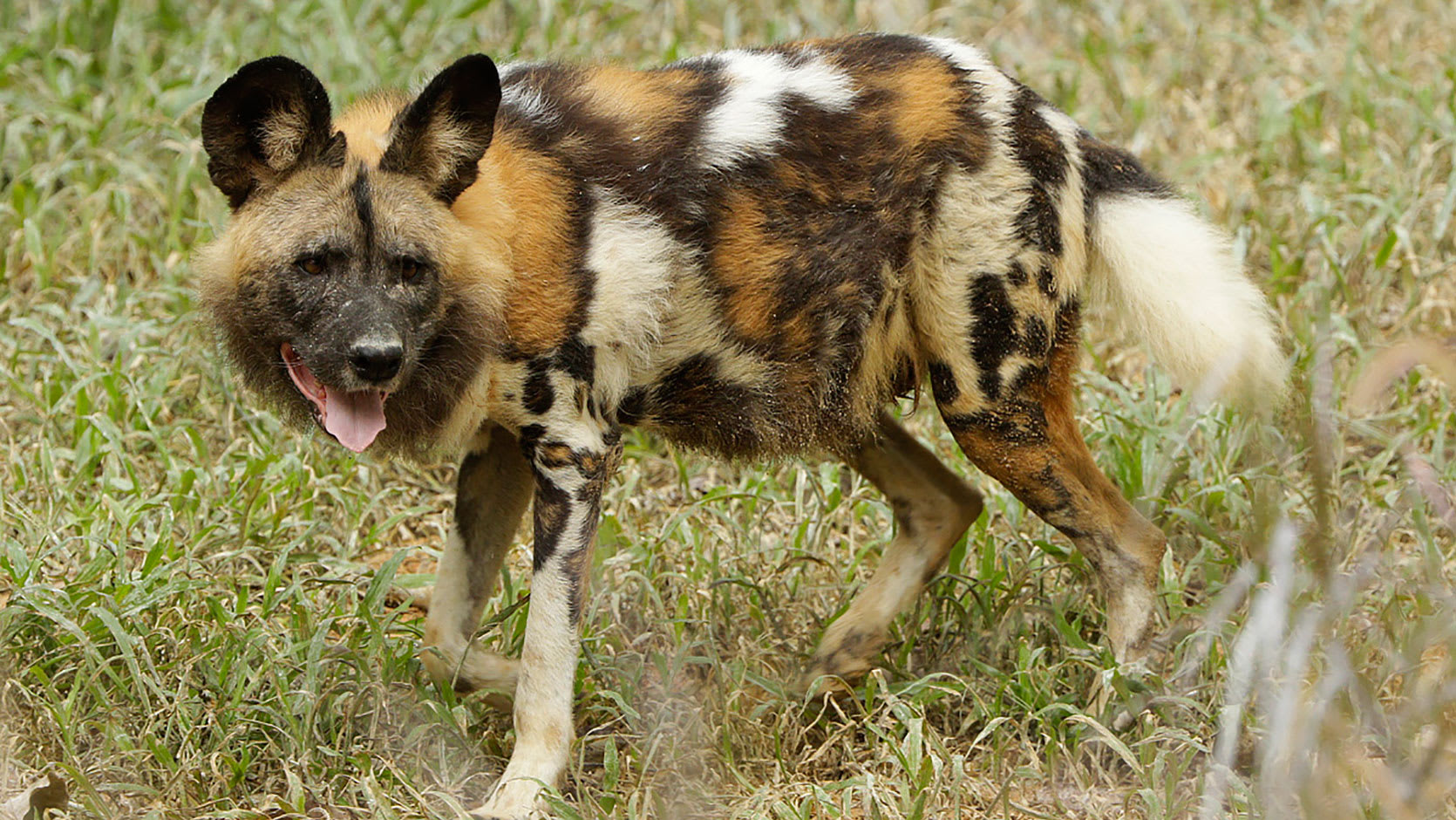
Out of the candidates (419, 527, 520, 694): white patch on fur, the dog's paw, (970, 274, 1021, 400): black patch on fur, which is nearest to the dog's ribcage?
(970, 274, 1021, 400): black patch on fur

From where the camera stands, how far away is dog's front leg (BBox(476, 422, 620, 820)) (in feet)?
11.6

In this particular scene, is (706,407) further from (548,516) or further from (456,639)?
(456,639)

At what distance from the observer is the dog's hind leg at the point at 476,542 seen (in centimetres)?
390

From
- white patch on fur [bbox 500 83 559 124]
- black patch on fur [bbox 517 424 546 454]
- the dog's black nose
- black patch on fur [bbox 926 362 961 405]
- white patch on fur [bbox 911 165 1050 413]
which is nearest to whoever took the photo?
the dog's black nose

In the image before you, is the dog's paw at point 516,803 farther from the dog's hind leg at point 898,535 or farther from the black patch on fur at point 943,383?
the black patch on fur at point 943,383

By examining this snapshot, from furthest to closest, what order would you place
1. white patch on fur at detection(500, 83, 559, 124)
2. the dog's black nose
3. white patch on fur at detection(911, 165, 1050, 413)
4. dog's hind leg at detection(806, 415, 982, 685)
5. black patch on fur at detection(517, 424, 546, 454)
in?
dog's hind leg at detection(806, 415, 982, 685), white patch on fur at detection(911, 165, 1050, 413), white patch on fur at detection(500, 83, 559, 124), black patch on fur at detection(517, 424, 546, 454), the dog's black nose

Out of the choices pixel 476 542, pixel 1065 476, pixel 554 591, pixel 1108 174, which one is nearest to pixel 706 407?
pixel 554 591

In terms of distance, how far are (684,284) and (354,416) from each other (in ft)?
2.53

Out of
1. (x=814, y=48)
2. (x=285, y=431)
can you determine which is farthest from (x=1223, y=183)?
(x=285, y=431)

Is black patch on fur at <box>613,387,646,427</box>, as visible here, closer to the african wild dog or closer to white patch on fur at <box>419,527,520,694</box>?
the african wild dog

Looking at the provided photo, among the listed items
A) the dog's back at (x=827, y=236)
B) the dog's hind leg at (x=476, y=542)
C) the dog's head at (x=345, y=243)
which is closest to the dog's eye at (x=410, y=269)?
the dog's head at (x=345, y=243)

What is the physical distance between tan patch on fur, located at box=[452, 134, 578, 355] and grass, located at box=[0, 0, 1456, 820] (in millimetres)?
701

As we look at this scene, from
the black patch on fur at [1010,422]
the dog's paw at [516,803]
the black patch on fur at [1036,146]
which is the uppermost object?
the black patch on fur at [1036,146]

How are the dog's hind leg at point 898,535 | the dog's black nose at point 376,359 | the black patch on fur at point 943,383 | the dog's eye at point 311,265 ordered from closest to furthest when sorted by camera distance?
the dog's black nose at point 376,359 → the dog's eye at point 311,265 → the black patch on fur at point 943,383 → the dog's hind leg at point 898,535
